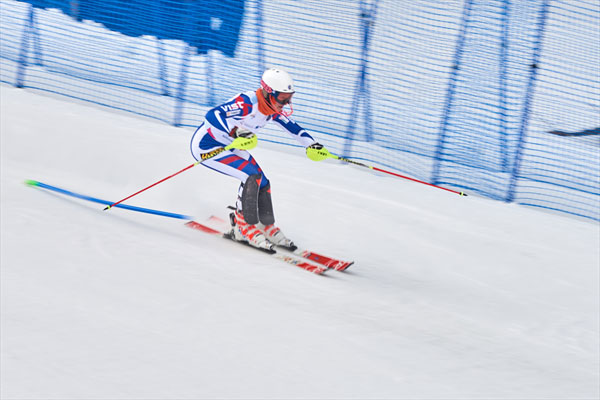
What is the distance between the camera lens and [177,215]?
6242mm

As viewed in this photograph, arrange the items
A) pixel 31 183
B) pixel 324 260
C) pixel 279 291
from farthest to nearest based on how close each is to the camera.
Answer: pixel 31 183
pixel 324 260
pixel 279 291

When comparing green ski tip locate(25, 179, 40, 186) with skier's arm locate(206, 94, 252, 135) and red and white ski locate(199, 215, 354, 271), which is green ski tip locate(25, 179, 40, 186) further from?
red and white ski locate(199, 215, 354, 271)

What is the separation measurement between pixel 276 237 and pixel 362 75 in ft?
11.8

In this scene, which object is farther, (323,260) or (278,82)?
(323,260)

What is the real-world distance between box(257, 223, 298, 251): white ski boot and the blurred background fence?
3.21 m

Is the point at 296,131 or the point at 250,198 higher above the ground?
the point at 296,131

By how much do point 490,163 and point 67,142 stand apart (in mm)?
5017

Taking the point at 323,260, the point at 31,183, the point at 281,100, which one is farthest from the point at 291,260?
the point at 31,183

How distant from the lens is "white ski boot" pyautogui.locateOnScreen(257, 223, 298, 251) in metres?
5.91

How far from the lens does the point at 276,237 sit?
19.5 ft

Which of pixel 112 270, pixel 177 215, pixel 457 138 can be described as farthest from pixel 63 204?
pixel 457 138

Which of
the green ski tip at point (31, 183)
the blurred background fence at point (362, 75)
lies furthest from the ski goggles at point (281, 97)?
the blurred background fence at point (362, 75)

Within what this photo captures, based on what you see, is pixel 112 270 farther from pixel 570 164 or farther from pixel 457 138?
pixel 570 164

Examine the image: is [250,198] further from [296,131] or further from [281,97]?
[281,97]
